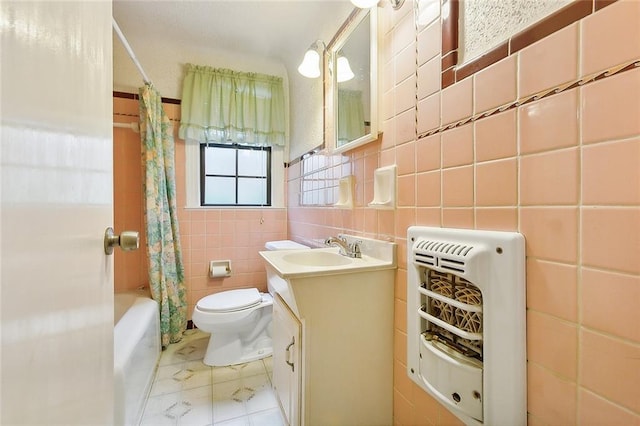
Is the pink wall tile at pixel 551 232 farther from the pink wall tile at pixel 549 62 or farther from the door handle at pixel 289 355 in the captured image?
the door handle at pixel 289 355

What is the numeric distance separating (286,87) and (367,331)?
2303 millimetres

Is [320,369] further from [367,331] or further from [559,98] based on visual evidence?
[559,98]

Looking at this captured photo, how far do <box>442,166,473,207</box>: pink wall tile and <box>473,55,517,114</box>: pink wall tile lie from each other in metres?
0.18

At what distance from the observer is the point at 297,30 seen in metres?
2.12

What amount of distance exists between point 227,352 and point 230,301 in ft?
1.14

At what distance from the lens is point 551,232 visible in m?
0.67

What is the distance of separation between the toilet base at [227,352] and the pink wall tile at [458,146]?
5.79 feet

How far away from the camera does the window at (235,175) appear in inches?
100

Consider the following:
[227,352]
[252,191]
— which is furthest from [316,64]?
[227,352]

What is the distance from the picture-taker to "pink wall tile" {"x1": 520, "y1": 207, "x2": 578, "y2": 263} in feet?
2.07

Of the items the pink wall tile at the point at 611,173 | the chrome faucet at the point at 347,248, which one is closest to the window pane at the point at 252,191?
the chrome faucet at the point at 347,248

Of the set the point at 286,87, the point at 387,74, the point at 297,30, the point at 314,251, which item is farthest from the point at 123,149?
the point at 387,74

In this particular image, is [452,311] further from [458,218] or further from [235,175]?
[235,175]

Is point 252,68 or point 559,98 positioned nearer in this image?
point 559,98
